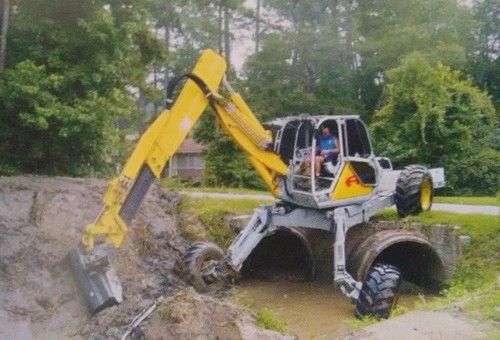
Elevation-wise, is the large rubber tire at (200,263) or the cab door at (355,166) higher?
the cab door at (355,166)

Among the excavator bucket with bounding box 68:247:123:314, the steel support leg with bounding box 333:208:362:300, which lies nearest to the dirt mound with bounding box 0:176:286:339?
the excavator bucket with bounding box 68:247:123:314

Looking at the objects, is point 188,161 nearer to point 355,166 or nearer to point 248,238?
Answer: point 355,166

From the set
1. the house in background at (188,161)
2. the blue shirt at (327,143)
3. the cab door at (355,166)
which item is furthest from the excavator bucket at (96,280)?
the house in background at (188,161)

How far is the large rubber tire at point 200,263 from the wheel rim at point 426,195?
4465 mm

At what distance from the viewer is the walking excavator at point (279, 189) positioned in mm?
8539

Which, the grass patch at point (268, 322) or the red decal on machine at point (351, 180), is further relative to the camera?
the red decal on machine at point (351, 180)

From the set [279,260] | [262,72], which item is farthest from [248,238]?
[262,72]

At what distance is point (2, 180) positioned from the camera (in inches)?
458

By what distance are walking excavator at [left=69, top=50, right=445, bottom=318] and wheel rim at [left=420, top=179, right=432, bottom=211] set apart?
0.02 metres

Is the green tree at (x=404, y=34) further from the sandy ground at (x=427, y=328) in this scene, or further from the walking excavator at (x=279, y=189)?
the sandy ground at (x=427, y=328)

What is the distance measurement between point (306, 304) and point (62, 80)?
6.48m

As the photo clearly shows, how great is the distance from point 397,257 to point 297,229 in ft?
7.39

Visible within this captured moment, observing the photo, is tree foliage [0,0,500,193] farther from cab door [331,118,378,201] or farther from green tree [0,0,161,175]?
cab door [331,118,378,201]

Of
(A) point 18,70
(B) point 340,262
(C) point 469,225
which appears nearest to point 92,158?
(A) point 18,70
